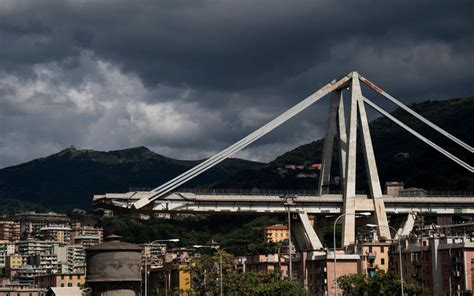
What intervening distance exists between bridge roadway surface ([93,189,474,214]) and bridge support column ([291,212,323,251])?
1.14 metres

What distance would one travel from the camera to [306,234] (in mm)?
123875

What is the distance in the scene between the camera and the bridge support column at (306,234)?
12300 centimetres

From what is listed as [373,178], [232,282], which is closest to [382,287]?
[232,282]

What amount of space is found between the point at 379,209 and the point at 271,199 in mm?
12710

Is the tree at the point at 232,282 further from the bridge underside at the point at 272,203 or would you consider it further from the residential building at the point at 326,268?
the residential building at the point at 326,268

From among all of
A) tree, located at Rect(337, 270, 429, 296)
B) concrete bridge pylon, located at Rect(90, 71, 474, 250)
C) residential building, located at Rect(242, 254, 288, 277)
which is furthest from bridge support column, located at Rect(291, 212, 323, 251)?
tree, located at Rect(337, 270, 429, 296)

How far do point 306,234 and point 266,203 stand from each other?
6334 mm

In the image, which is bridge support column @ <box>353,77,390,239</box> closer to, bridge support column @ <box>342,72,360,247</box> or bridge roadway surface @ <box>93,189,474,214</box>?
bridge roadway surface @ <box>93,189,474,214</box>

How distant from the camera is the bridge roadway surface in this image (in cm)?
11462

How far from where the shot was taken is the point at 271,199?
400ft

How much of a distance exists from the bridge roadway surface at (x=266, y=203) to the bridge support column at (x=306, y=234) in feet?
3.75

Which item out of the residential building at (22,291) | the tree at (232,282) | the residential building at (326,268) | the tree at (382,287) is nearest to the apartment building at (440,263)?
the residential building at (326,268)

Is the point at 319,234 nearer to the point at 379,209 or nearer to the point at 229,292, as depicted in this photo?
the point at 379,209

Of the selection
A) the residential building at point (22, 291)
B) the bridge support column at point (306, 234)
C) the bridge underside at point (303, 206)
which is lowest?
the residential building at point (22, 291)
